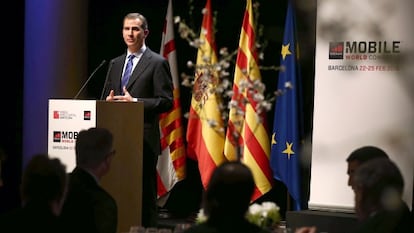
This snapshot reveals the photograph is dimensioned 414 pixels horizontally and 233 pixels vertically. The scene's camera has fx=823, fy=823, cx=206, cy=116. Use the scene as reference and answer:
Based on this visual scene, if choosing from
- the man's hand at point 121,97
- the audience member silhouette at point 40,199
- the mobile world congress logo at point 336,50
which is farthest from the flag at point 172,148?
the audience member silhouette at point 40,199

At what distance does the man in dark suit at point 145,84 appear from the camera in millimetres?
5461

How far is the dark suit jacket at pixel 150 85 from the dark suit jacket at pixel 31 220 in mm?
2548

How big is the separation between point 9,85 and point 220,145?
2096mm

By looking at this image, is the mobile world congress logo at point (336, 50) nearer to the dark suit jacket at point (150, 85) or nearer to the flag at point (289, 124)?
the flag at point (289, 124)

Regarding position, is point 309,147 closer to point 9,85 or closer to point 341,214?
point 341,214

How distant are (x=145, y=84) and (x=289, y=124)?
1.53 metres

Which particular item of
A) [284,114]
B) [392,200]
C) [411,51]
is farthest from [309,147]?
[392,200]

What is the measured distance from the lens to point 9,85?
7594mm

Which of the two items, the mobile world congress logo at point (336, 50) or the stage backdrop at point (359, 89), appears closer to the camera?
the stage backdrop at point (359, 89)

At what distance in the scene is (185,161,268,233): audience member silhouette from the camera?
8.68 ft

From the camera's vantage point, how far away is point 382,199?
3.05 m

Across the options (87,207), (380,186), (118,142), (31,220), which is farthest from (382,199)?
(118,142)

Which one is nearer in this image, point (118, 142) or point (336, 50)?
point (118, 142)

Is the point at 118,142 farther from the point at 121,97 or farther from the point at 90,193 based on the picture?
the point at 90,193
